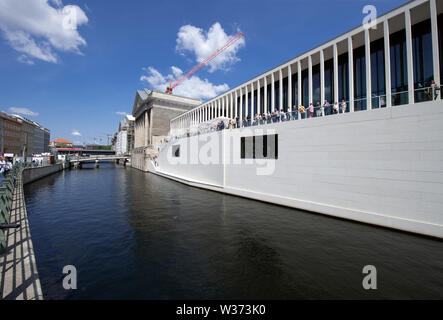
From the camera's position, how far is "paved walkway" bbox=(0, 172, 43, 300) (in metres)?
4.16

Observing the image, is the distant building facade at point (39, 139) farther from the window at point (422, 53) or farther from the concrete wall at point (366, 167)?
the window at point (422, 53)

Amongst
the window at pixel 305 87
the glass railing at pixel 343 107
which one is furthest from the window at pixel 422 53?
the window at pixel 305 87

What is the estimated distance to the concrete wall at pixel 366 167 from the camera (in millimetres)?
8508

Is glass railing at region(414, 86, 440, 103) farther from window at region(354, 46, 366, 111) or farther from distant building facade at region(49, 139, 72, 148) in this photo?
distant building facade at region(49, 139, 72, 148)

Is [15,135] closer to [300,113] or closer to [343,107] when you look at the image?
[300,113]

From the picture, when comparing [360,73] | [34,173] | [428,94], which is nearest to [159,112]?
[34,173]

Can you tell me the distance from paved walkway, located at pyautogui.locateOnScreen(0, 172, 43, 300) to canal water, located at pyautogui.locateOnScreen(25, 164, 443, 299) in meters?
0.54

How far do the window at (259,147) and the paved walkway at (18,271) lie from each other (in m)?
13.5

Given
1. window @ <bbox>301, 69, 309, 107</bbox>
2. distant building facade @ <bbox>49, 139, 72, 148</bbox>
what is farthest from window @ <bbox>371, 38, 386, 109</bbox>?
distant building facade @ <bbox>49, 139, 72, 148</bbox>

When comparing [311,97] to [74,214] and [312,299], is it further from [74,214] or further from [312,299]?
[74,214]

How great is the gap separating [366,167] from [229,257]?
8461mm

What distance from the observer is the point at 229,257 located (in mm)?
6785

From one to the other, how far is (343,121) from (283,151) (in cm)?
416
